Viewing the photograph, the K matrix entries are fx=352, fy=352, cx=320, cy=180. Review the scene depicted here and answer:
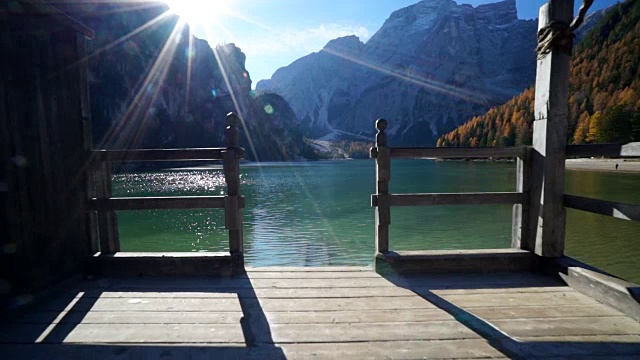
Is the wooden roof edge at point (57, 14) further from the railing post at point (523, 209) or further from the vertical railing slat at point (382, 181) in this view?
the railing post at point (523, 209)

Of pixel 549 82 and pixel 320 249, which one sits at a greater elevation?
pixel 549 82

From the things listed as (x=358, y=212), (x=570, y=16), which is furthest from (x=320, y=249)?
(x=570, y=16)

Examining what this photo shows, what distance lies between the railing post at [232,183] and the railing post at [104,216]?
1704mm

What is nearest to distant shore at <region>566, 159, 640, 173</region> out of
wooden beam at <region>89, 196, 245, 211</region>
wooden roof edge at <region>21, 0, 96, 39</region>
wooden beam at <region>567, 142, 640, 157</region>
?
wooden beam at <region>567, 142, 640, 157</region>

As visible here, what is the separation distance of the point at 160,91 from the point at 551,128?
130 m

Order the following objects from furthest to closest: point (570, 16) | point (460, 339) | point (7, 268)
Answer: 1. point (570, 16)
2. point (7, 268)
3. point (460, 339)

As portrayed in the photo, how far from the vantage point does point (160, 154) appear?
4.89 meters

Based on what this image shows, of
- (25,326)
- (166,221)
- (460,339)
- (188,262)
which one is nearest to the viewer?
(460,339)

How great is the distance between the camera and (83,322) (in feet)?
11.6

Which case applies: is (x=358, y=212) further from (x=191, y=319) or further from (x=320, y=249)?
(x=191, y=319)

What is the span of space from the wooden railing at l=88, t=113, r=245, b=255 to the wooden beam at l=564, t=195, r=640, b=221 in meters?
4.27

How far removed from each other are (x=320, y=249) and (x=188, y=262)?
1039 cm

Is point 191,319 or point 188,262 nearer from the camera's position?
point 191,319

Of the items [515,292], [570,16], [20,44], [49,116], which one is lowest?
[515,292]
